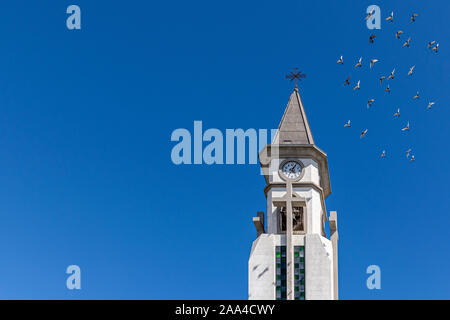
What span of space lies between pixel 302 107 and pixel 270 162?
8406mm

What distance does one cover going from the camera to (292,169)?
94062 millimetres

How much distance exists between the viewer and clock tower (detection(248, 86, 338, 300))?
88875 mm

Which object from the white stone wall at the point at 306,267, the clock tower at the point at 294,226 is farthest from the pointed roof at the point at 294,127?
the white stone wall at the point at 306,267

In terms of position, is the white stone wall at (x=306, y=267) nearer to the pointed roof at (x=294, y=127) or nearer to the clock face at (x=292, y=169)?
the clock face at (x=292, y=169)

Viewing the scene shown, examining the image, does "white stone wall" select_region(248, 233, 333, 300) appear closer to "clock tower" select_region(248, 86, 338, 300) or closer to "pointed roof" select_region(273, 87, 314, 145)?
"clock tower" select_region(248, 86, 338, 300)

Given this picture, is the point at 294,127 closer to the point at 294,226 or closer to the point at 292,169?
the point at 292,169

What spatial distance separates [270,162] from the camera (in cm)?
9425

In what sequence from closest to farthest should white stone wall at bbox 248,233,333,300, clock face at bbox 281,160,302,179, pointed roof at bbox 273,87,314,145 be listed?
white stone wall at bbox 248,233,333,300
clock face at bbox 281,160,302,179
pointed roof at bbox 273,87,314,145

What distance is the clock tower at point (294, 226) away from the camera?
3499 inches

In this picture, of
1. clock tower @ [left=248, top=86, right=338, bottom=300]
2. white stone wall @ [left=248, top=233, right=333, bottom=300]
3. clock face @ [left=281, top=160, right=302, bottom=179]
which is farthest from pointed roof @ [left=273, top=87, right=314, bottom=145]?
white stone wall @ [left=248, top=233, right=333, bottom=300]

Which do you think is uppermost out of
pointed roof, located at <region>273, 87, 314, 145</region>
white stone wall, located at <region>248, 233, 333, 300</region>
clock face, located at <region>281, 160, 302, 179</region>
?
pointed roof, located at <region>273, 87, 314, 145</region>

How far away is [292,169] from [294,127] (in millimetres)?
4994
